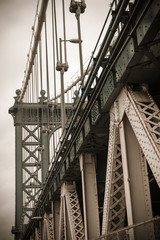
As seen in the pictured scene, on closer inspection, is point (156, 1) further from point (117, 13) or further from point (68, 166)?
point (68, 166)

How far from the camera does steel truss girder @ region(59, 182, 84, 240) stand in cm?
1697

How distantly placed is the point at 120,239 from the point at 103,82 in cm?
393

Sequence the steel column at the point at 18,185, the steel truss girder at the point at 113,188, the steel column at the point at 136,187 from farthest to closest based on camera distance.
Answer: the steel column at the point at 18,185 → the steel truss girder at the point at 113,188 → the steel column at the point at 136,187

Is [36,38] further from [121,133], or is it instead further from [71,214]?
[121,133]

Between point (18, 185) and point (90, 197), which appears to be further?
point (18, 185)

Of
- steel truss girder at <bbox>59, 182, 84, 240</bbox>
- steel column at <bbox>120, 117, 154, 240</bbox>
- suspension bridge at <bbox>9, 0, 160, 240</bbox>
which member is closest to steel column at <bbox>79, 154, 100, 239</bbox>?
suspension bridge at <bbox>9, 0, 160, 240</bbox>

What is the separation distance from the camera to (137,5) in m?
8.88

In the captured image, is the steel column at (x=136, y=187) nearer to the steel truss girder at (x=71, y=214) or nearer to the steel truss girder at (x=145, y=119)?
the steel truss girder at (x=145, y=119)

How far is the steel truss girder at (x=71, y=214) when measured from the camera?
1697 cm

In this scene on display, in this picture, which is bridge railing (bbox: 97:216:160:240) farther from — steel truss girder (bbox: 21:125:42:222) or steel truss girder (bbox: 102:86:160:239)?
steel truss girder (bbox: 21:125:42:222)

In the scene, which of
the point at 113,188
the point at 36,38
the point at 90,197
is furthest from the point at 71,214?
the point at 36,38

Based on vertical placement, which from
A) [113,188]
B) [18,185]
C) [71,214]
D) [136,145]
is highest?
[18,185]

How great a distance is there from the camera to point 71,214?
17203 mm

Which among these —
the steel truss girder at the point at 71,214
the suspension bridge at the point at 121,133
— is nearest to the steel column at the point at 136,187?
the suspension bridge at the point at 121,133
